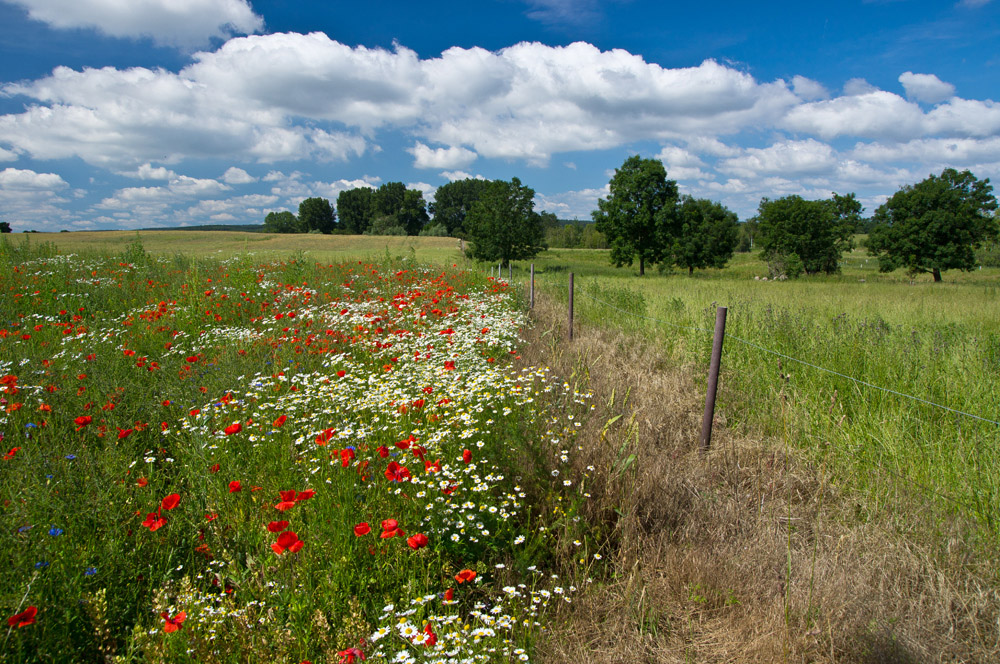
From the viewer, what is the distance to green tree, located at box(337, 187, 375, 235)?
102m

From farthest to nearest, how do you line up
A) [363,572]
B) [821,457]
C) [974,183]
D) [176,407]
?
[974,183]
[176,407]
[821,457]
[363,572]

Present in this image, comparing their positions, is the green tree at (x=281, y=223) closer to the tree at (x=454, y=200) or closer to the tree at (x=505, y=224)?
the tree at (x=454, y=200)

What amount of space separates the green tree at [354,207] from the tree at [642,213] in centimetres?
6951

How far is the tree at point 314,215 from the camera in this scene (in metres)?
99.0

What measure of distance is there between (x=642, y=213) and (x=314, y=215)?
76.7 metres

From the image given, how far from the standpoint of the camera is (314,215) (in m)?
99.0

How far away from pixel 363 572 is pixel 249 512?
108cm

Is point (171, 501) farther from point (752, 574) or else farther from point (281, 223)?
point (281, 223)

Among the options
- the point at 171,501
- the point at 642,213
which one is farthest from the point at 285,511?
the point at 642,213

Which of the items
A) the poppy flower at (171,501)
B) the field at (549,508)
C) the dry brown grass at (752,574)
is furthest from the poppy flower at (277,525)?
the dry brown grass at (752,574)

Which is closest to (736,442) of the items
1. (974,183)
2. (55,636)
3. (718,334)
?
(718,334)

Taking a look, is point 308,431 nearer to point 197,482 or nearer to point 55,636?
point 197,482

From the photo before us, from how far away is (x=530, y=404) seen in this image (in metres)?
3.86

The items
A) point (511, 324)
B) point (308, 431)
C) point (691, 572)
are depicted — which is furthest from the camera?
point (511, 324)
